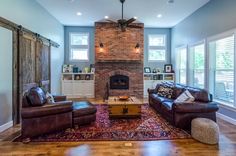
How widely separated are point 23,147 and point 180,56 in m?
7.04

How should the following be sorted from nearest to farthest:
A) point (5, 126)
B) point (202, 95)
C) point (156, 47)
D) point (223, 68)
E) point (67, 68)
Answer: point (5, 126), point (202, 95), point (223, 68), point (67, 68), point (156, 47)

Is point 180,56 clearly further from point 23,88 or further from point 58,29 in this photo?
point 23,88

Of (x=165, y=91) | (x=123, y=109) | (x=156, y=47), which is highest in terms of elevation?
(x=156, y=47)

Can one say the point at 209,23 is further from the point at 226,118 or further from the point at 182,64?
the point at 226,118

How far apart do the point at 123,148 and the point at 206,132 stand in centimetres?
145

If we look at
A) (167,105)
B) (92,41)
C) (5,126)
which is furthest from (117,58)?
(5,126)

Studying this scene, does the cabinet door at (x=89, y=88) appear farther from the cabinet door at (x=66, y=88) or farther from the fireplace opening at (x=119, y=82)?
the fireplace opening at (x=119, y=82)

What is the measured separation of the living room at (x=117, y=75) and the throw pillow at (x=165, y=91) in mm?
68

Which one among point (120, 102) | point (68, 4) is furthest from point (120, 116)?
point (68, 4)

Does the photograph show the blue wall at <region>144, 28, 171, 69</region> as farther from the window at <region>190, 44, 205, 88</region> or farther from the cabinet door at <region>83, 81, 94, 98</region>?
the cabinet door at <region>83, 81, 94, 98</region>

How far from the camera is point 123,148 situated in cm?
312

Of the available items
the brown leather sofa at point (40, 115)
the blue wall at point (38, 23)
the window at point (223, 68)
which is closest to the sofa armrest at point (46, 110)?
the brown leather sofa at point (40, 115)

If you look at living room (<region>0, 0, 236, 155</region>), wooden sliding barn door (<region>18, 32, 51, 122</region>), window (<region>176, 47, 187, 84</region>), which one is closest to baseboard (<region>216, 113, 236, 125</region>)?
living room (<region>0, 0, 236, 155</region>)

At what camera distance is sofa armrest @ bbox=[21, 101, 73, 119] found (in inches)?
135
